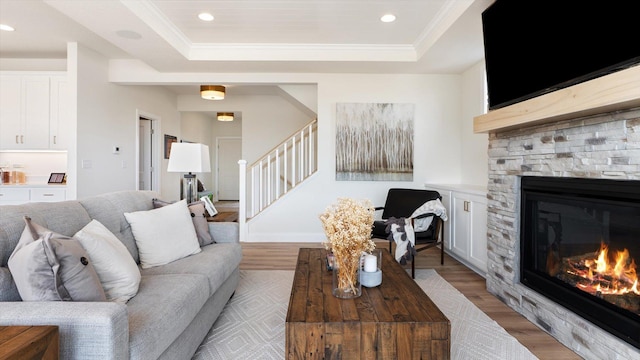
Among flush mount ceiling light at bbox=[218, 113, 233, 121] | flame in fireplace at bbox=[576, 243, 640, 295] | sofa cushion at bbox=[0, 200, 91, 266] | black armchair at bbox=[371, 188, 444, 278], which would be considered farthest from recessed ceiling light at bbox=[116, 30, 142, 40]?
flush mount ceiling light at bbox=[218, 113, 233, 121]

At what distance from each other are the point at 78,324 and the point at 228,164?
956 cm

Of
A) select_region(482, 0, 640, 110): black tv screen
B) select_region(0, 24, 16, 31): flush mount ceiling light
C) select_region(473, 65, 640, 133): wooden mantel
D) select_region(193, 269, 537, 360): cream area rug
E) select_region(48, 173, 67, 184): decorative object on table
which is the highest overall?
select_region(0, 24, 16, 31): flush mount ceiling light

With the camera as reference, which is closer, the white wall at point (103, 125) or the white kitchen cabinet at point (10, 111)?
the white wall at point (103, 125)

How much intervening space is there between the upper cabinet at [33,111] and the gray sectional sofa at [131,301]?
116 inches

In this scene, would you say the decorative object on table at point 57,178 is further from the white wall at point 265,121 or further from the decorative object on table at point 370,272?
the decorative object on table at point 370,272

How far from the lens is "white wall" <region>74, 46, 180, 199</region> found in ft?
14.1

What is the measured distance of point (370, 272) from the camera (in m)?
1.89

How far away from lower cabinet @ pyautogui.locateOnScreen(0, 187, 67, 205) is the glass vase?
4.34 metres

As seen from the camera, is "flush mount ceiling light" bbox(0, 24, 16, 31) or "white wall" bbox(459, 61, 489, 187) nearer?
"flush mount ceiling light" bbox(0, 24, 16, 31)

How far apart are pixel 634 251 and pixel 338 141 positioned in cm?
353

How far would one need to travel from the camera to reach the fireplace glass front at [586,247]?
175 cm

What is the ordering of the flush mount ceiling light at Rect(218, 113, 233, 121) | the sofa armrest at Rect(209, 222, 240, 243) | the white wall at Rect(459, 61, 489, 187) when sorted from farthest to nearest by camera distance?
the flush mount ceiling light at Rect(218, 113, 233, 121) < the white wall at Rect(459, 61, 489, 187) < the sofa armrest at Rect(209, 222, 240, 243)

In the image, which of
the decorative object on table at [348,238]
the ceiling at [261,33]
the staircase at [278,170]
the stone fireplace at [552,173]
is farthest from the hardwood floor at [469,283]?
the ceiling at [261,33]

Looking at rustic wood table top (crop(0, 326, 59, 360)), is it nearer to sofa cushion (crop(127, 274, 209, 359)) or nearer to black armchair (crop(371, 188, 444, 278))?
sofa cushion (crop(127, 274, 209, 359))
